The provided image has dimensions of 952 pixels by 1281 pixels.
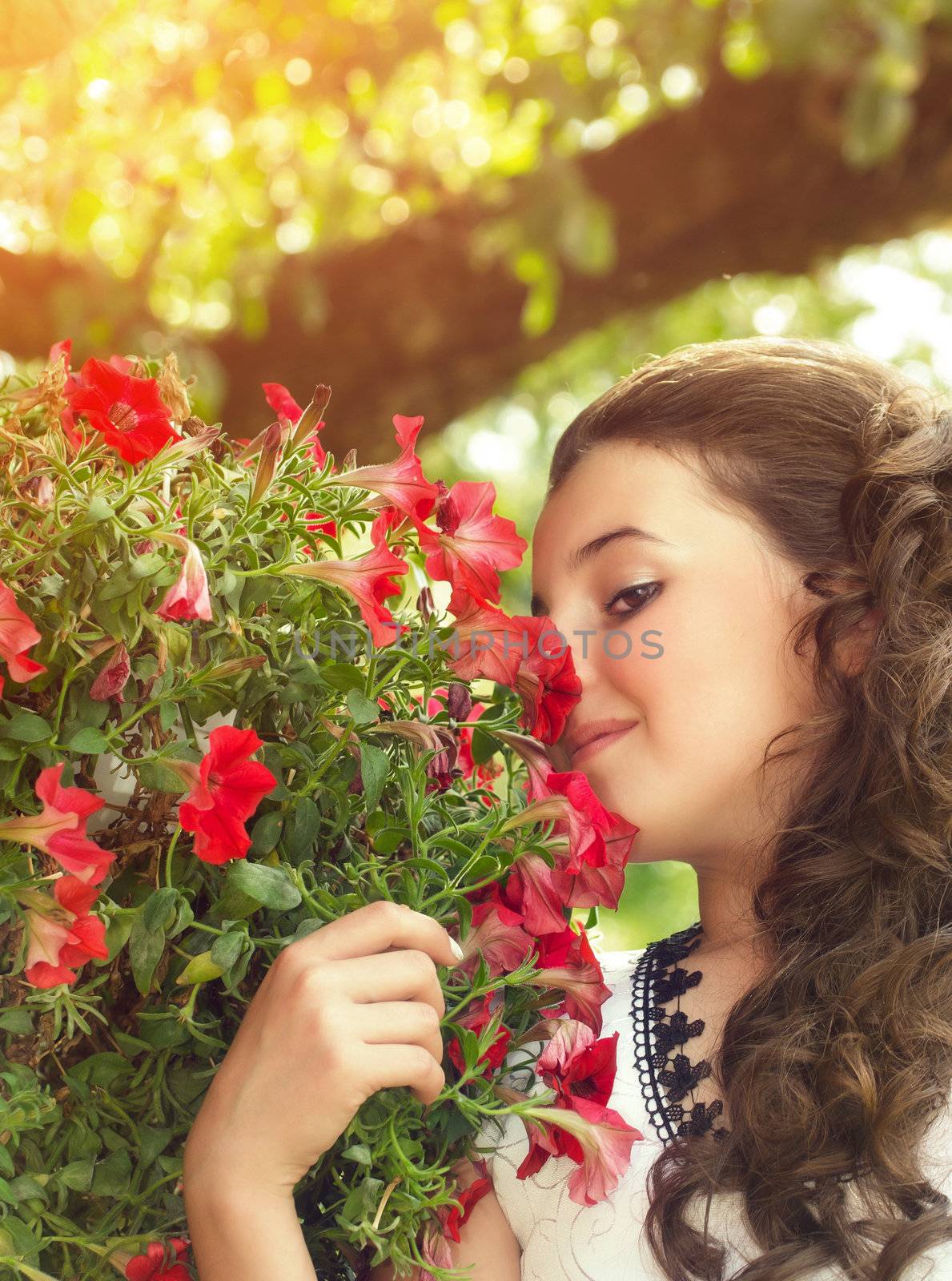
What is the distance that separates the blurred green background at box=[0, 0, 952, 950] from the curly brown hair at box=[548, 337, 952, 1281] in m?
0.42

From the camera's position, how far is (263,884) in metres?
0.59

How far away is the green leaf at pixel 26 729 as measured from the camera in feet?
1.85

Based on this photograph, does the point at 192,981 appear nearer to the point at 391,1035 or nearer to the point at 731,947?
the point at 391,1035

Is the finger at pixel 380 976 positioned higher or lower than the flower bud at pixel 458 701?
lower

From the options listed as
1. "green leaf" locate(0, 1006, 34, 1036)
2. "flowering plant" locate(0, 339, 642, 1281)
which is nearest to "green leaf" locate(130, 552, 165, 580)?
"flowering plant" locate(0, 339, 642, 1281)

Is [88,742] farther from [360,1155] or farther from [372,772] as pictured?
[360,1155]

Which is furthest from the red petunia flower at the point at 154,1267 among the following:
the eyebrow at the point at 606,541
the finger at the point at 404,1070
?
the eyebrow at the point at 606,541

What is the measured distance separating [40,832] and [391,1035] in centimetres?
23

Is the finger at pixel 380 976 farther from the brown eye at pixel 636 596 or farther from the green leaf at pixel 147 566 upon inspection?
→ the brown eye at pixel 636 596

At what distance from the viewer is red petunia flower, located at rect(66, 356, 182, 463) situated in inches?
25.6

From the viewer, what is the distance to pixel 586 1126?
0.66 meters

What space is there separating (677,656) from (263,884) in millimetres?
501

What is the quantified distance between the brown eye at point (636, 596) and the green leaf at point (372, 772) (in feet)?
1.41

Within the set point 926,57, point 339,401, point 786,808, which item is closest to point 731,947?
point 786,808
